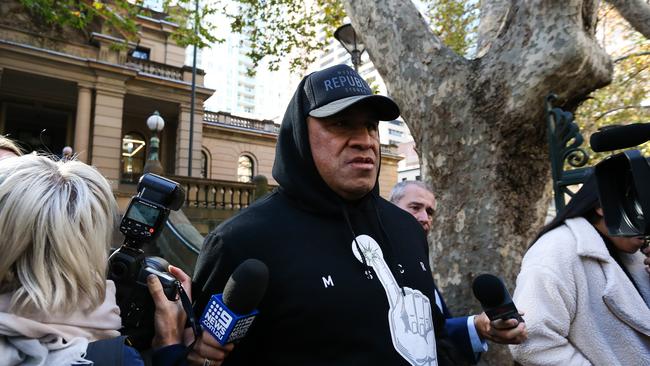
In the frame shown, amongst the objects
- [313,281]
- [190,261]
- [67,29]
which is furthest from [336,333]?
[67,29]

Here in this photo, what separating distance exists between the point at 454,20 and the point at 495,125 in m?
8.94

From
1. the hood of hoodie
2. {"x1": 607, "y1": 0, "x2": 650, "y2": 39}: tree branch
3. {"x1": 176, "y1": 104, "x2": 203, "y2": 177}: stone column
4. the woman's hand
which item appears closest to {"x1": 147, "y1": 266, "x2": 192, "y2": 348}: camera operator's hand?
the hood of hoodie

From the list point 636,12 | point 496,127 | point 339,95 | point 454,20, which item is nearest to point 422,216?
point 496,127

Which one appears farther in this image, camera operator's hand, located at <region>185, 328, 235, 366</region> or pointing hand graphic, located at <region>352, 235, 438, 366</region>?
pointing hand graphic, located at <region>352, 235, 438, 366</region>

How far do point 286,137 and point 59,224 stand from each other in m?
1.02

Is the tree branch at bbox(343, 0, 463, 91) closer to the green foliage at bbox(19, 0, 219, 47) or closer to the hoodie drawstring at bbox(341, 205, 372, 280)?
the hoodie drawstring at bbox(341, 205, 372, 280)

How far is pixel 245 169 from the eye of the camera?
103ft

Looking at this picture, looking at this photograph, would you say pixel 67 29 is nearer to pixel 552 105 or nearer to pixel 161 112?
pixel 161 112

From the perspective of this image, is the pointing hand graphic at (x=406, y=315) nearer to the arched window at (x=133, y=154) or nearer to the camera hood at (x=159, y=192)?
the camera hood at (x=159, y=192)

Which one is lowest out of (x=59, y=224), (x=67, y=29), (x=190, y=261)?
(x=190, y=261)

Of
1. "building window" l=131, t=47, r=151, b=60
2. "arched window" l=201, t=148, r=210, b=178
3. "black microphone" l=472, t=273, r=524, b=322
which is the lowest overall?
"black microphone" l=472, t=273, r=524, b=322

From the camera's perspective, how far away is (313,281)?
174 centimetres

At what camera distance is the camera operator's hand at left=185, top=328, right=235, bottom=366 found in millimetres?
1332

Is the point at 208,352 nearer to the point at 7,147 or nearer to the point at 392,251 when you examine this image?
the point at 392,251
